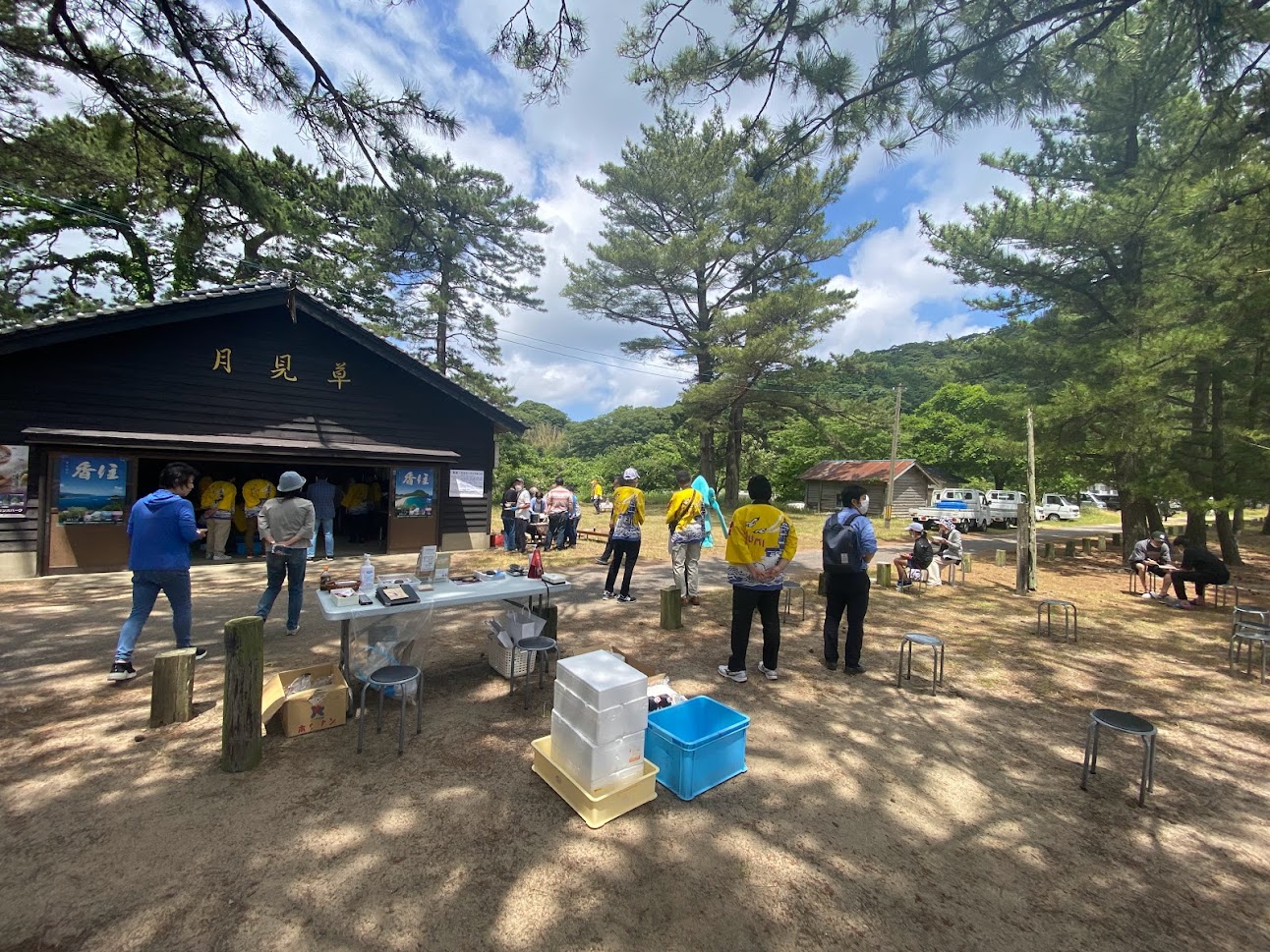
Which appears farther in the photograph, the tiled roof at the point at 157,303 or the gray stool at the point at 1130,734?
the tiled roof at the point at 157,303

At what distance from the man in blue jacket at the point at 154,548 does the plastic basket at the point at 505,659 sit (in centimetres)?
232

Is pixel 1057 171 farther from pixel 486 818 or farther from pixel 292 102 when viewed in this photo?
pixel 486 818

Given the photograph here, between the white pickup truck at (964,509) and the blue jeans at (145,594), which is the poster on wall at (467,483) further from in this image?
the white pickup truck at (964,509)

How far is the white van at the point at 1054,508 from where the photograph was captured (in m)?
29.4

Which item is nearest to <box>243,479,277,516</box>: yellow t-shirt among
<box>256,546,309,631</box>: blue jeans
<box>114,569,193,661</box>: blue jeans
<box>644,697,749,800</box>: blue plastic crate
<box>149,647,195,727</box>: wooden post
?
<box>256,546,309,631</box>: blue jeans

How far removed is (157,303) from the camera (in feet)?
26.8

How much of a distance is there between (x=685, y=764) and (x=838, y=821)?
0.87 m

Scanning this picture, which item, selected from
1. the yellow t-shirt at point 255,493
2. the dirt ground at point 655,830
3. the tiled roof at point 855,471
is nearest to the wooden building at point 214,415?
the yellow t-shirt at point 255,493

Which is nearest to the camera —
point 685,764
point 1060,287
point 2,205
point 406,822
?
point 406,822

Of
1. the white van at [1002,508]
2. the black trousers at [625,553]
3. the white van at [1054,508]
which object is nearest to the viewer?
the black trousers at [625,553]

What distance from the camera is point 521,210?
2238cm

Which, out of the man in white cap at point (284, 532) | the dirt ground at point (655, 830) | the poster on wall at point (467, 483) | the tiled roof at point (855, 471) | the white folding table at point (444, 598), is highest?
the tiled roof at point (855, 471)

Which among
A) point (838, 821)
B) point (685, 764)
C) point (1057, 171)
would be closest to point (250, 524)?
point (685, 764)

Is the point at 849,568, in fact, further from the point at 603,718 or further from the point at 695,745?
the point at 603,718
